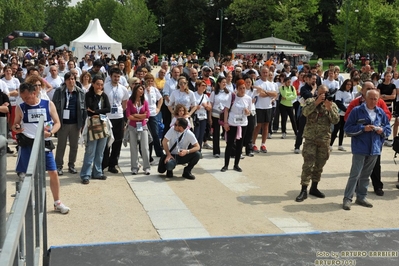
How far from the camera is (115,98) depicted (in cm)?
982

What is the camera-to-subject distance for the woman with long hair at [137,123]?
971 cm

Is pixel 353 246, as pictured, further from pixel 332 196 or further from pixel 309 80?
pixel 309 80

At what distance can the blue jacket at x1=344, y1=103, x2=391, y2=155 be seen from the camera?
7.95 m

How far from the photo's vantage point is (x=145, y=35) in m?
74.4

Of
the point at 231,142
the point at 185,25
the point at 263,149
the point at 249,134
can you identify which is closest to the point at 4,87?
the point at 231,142

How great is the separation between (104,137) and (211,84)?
192 inches

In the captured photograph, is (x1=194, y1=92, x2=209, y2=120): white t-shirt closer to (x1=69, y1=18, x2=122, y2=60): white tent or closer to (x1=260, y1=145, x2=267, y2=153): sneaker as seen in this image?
(x1=260, y1=145, x2=267, y2=153): sneaker

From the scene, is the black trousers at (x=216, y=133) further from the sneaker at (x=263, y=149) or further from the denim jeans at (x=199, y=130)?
the sneaker at (x=263, y=149)

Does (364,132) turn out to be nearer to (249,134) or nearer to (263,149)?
(249,134)

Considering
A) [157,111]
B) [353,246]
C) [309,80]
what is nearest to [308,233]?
[353,246]

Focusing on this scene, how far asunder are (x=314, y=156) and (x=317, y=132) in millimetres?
364

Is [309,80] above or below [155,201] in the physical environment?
above

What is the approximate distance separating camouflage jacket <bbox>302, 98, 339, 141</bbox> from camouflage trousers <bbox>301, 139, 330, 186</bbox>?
9 cm

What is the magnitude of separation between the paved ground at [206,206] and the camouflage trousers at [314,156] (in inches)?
16.8
